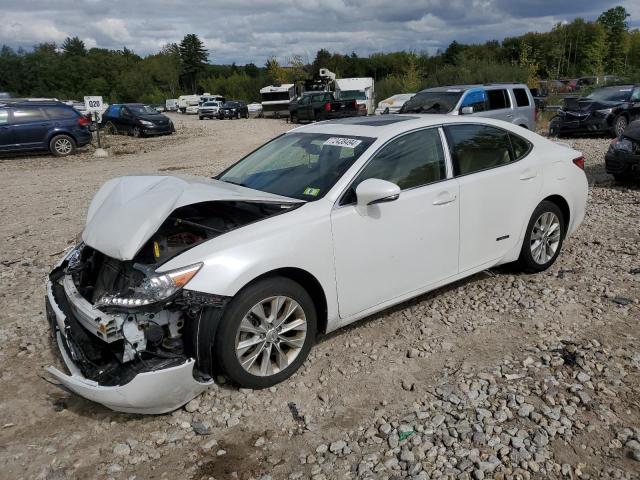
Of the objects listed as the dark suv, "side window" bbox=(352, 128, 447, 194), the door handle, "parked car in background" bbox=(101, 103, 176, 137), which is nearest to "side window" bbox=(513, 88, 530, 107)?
"side window" bbox=(352, 128, 447, 194)

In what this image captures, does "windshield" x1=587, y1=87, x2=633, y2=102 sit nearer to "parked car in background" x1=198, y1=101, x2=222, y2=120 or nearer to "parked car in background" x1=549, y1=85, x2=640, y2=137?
"parked car in background" x1=549, y1=85, x2=640, y2=137

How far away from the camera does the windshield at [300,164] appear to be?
150 inches

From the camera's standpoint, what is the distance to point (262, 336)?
3.29 meters

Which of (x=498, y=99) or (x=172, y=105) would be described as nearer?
(x=498, y=99)

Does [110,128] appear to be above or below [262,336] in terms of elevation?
below

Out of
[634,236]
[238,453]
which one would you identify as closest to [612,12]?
[634,236]

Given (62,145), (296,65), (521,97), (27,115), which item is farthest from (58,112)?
(296,65)

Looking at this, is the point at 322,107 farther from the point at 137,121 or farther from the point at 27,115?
the point at 27,115

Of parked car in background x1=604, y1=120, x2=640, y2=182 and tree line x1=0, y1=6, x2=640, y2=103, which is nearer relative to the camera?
parked car in background x1=604, y1=120, x2=640, y2=182

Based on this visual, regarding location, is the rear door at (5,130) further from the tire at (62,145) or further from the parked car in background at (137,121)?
the parked car in background at (137,121)

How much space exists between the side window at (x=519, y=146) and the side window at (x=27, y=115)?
16.3 meters

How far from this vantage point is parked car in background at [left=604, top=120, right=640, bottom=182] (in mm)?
8508

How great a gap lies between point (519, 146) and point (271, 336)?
119 inches

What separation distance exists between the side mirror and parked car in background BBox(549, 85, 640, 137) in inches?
575
